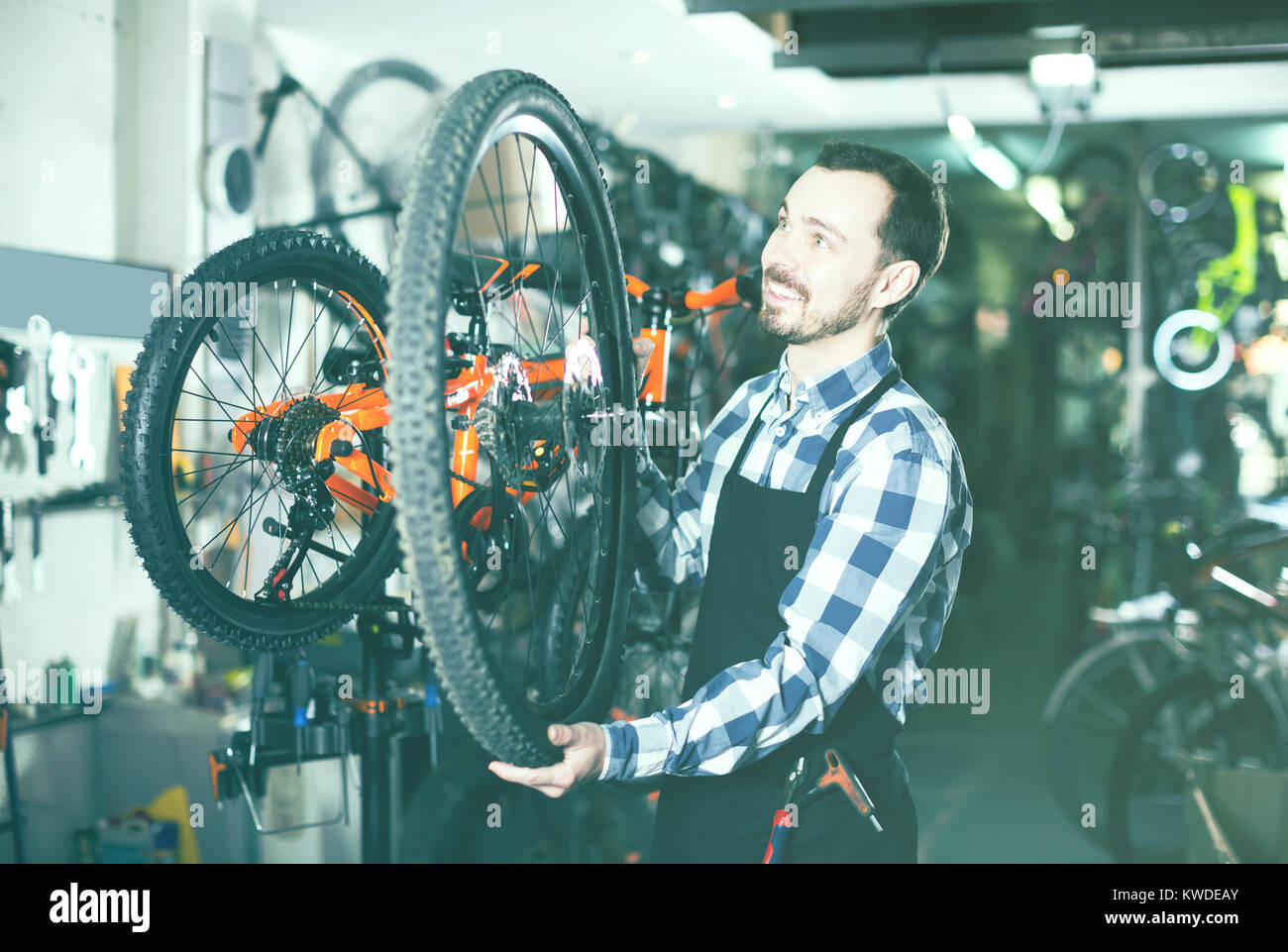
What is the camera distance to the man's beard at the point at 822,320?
53.0 inches

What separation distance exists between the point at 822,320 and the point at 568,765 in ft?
2.02

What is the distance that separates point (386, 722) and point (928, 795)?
8.22 feet

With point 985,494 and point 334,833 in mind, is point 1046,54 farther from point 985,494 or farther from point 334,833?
point 985,494

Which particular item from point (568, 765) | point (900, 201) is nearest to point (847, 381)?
point (900, 201)

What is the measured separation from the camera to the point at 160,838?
2566 millimetres

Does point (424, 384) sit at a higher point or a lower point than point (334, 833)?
higher

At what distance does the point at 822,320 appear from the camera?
1.35 m
